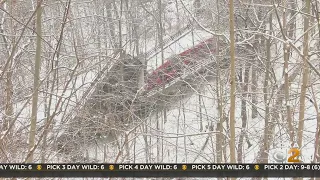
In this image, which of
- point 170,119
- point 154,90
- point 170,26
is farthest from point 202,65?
point 170,26

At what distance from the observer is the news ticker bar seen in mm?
3562

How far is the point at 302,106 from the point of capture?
4.34 m

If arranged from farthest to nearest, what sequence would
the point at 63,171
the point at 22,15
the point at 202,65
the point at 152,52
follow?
the point at 152,52 < the point at 202,65 < the point at 22,15 < the point at 63,171

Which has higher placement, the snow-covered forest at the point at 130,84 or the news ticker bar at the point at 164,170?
the snow-covered forest at the point at 130,84

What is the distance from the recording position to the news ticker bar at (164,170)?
3.56 metres

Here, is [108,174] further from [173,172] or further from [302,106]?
[302,106]

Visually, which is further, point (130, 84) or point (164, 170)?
point (130, 84)

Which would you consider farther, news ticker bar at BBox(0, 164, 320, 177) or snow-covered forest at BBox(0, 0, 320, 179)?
snow-covered forest at BBox(0, 0, 320, 179)

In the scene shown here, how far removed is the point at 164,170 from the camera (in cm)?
374

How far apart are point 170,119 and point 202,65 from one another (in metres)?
6.48

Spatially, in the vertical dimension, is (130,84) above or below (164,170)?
above

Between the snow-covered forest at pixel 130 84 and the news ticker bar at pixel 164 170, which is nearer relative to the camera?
the news ticker bar at pixel 164 170

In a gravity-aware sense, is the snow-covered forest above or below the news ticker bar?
above

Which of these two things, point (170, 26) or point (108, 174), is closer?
point (108, 174)
